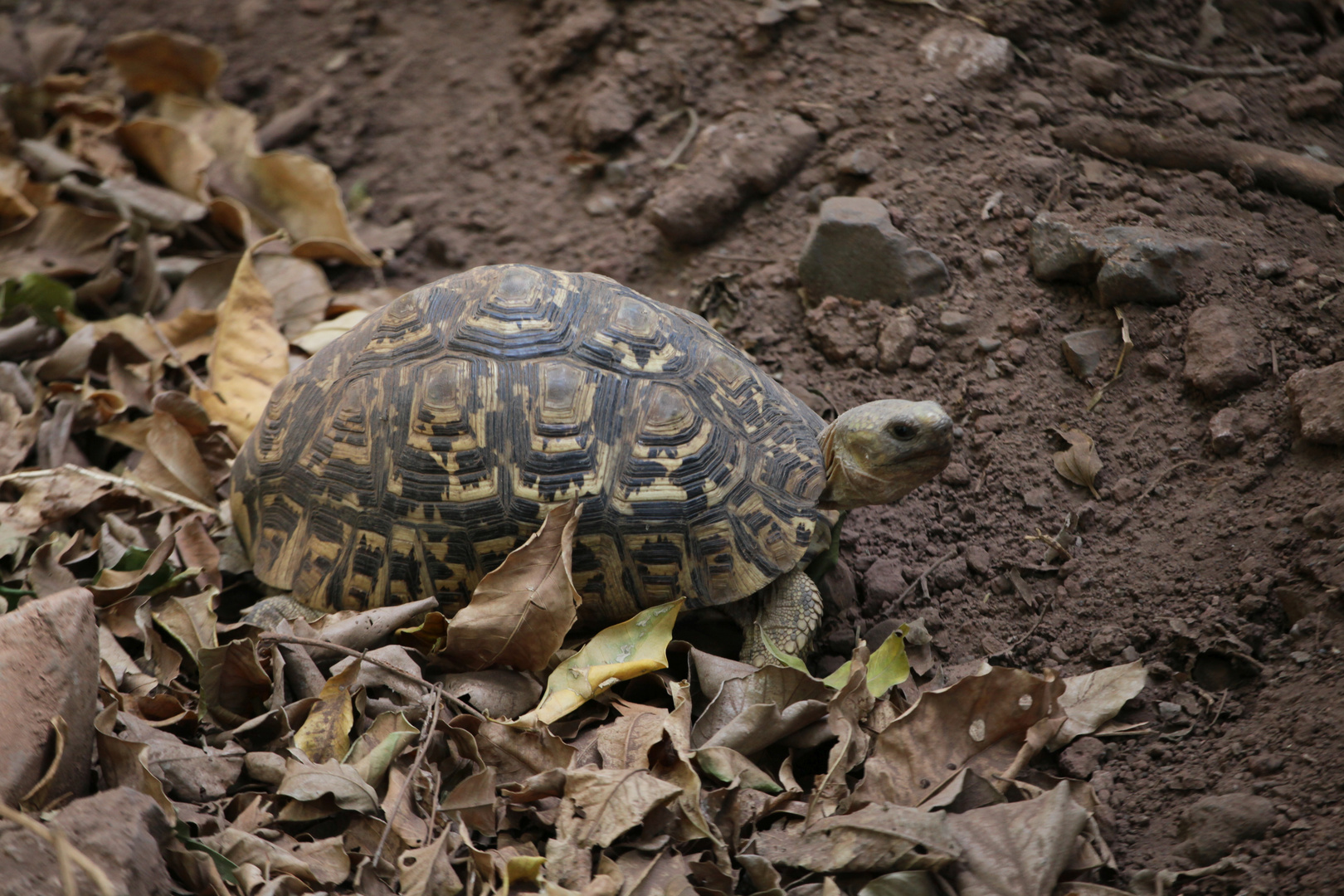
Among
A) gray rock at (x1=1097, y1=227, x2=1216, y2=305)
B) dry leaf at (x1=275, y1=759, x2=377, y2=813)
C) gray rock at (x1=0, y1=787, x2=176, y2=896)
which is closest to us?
gray rock at (x1=0, y1=787, x2=176, y2=896)

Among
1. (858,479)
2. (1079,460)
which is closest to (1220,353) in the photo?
(1079,460)

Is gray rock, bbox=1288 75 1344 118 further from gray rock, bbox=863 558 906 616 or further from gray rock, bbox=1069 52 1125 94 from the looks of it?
gray rock, bbox=863 558 906 616

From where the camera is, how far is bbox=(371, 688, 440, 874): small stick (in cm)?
237

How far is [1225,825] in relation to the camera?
2.25 metres

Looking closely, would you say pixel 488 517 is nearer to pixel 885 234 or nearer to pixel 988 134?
pixel 885 234

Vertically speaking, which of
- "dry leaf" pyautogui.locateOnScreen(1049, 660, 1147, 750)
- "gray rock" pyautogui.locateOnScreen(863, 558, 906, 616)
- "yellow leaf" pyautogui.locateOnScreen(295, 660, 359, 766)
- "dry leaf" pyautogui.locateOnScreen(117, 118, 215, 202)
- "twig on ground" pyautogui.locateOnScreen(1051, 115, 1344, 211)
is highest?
"twig on ground" pyautogui.locateOnScreen(1051, 115, 1344, 211)

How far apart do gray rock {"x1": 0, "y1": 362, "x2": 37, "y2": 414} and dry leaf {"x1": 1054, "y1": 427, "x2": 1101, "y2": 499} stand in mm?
3924

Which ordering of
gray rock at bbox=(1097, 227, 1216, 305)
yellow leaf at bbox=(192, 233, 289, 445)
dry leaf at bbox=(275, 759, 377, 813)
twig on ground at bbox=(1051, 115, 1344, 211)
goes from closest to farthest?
dry leaf at bbox=(275, 759, 377, 813) → gray rock at bbox=(1097, 227, 1216, 305) → twig on ground at bbox=(1051, 115, 1344, 211) → yellow leaf at bbox=(192, 233, 289, 445)

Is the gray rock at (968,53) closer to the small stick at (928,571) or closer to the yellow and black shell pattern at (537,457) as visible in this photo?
the yellow and black shell pattern at (537,457)

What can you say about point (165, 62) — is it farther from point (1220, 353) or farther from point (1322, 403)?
point (1322, 403)

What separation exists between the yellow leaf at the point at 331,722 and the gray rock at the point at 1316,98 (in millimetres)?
3905

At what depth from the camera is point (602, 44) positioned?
16.6 feet

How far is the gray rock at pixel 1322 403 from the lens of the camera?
2.77 metres

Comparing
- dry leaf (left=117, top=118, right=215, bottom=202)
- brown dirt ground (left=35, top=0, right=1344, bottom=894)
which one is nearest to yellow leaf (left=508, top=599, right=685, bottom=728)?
brown dirt ground (left=35, top=0, right=1344, bottom=894)
